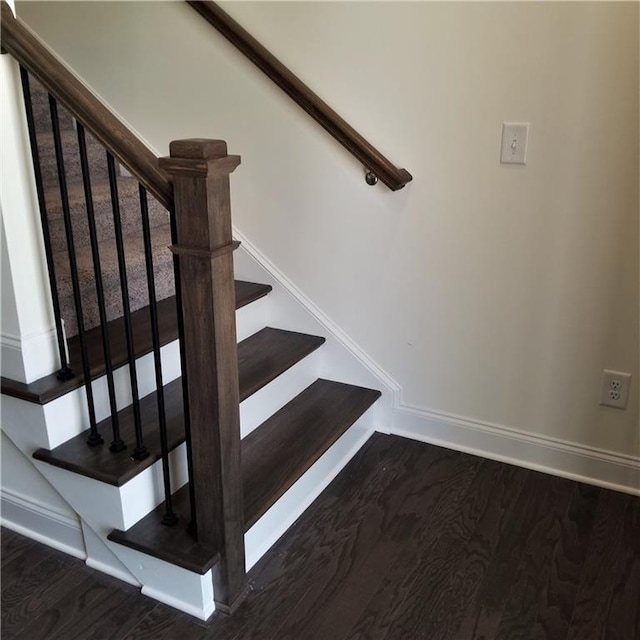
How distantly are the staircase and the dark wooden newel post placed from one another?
72mm

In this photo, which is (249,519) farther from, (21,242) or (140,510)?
(21,242)

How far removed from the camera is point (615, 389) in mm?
2041

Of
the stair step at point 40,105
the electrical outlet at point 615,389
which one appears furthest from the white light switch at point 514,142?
the stair step at point 40,105

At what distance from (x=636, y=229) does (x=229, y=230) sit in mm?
1188

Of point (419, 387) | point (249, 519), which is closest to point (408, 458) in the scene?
point (419, 387)

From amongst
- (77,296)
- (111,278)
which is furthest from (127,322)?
(111,278)

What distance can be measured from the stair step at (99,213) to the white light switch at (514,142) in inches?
51.4

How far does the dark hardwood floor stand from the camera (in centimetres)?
162

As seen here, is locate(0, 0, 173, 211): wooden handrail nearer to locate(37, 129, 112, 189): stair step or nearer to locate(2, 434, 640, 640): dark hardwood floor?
locate(37, 129, 112, 189): stair step

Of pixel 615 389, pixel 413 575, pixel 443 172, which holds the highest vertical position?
pixel 443 172

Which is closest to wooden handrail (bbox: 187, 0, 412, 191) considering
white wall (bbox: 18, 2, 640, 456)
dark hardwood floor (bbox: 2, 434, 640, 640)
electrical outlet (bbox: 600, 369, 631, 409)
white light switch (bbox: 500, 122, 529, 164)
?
white wall (bbox: 18, 2, 640, 456)

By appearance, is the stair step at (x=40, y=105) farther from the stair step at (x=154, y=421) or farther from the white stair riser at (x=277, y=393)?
the white stair riser at (x=277, y=393)

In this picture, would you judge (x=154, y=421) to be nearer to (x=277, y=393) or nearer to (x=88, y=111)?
(x=277, y=393)

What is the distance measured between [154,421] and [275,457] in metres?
0.39
